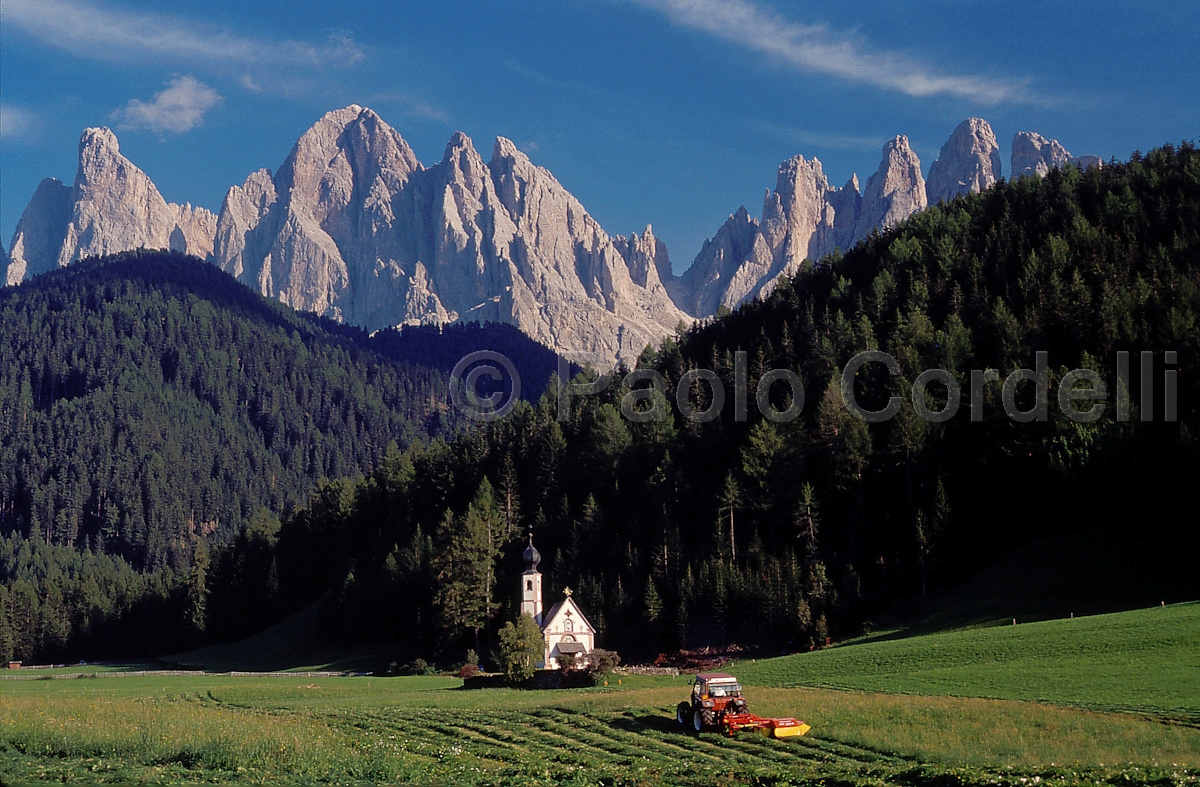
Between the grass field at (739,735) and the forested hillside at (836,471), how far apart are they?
Result: 25.2m

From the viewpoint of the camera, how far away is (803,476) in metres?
87.3

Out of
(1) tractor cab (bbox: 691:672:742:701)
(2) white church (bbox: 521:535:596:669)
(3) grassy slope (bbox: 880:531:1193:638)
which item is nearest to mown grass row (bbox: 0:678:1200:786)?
(1) tractor cab (bbox: 691:672:742:701)

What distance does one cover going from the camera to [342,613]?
338 feet

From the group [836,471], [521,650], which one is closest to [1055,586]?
[836,471]

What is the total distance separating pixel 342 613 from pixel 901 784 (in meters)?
85.7

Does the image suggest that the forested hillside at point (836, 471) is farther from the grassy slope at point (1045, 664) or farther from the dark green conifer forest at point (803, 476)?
the grassy slope at point (1045, 664)

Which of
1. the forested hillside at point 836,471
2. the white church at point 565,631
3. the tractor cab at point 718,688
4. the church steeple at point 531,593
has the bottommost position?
the white church at point 565,631

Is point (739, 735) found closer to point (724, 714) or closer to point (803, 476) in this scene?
point (724, 714)

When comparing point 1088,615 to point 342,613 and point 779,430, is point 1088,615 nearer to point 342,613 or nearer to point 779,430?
point 779,430

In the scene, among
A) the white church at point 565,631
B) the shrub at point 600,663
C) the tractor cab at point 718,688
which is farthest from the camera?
the white church at point 565,631

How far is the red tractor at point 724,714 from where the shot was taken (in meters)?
33.2

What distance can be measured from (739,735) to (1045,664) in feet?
60.0

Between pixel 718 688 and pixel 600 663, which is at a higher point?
pixel 718 688

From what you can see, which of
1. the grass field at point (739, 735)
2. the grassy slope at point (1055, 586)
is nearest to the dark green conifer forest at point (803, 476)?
the grassy slope at point (1055, 586)
